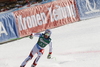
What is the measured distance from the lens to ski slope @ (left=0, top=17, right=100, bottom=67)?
29.4 ft

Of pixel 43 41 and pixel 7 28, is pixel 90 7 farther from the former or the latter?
pixel 43 41

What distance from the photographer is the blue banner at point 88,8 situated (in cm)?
1449

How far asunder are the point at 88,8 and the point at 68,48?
5.22 metres

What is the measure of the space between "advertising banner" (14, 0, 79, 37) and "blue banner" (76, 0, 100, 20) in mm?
403

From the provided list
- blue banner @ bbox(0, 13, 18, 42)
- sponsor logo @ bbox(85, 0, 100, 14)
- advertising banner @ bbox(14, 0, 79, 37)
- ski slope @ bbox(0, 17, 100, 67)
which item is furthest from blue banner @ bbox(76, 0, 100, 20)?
blue banner @ bbox(0, 13, 18, 42)

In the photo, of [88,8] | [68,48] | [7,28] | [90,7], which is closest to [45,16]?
[7,28]

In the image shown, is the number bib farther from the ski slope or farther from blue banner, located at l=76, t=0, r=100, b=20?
blue banner, located at l=76, t=0, r=100, b=20

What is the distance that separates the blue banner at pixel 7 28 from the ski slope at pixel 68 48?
633 millimetres

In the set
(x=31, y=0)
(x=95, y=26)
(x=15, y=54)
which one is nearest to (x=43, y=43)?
(x=15, y=54)

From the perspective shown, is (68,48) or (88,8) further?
(88,8)

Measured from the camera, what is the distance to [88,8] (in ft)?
47.9

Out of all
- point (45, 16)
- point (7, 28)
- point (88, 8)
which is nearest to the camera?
point (7, 28)

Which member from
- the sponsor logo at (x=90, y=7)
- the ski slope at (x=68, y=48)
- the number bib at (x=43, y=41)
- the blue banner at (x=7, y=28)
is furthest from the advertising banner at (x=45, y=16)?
the number bib at (x=43, y=41)

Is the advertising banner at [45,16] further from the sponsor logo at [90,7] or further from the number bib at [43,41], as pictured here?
the number bib at [43,41]
